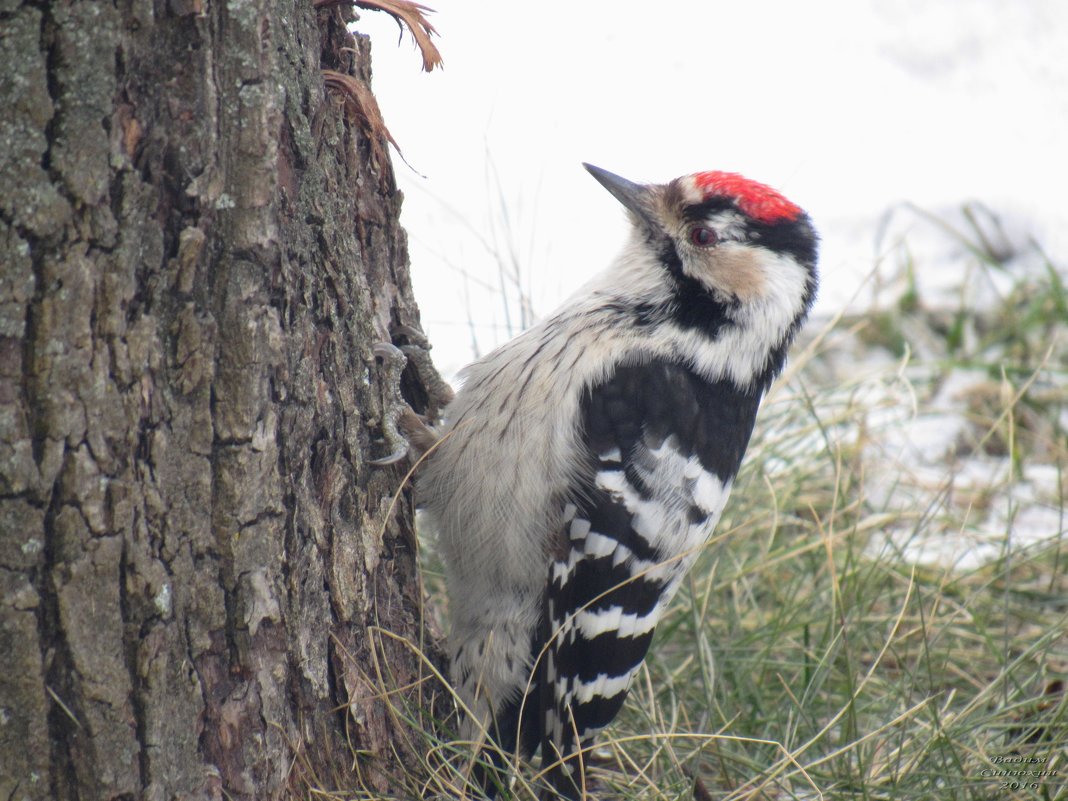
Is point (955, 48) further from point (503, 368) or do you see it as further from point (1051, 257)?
point (503, 368)

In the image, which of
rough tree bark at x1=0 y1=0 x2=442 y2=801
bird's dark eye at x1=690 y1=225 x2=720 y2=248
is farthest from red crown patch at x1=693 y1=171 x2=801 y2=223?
rough tree bark at x1=0 y1=0 x2=442 y2=801

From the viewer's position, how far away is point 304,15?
208cm

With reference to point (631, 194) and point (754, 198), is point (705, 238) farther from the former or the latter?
point (631, 194)

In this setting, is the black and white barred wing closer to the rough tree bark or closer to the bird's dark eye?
the bird's dark eye

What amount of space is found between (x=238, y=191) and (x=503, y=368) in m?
1.13

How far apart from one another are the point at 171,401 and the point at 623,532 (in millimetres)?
1319

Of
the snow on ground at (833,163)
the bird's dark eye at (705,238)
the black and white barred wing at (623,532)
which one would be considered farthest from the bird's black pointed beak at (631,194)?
the black and white barred wing at (623,532)

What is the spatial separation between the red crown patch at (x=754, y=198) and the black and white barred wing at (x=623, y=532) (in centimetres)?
54

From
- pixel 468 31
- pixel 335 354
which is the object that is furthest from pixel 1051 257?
pixel 335 354

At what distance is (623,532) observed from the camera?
278 cm

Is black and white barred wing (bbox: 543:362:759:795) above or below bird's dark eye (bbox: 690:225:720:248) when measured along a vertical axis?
below

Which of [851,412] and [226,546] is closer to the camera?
[226,546]

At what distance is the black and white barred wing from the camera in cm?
272

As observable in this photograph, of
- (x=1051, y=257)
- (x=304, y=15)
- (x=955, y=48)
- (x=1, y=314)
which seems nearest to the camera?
(x=1, y=314)
